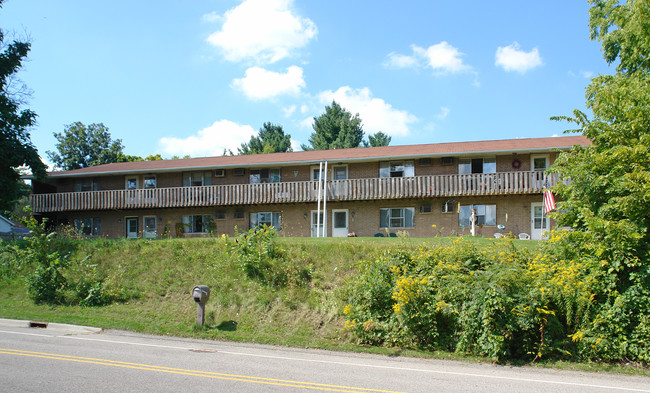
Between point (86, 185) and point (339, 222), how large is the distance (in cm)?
1747

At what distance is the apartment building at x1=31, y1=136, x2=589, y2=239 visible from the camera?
79.3ft

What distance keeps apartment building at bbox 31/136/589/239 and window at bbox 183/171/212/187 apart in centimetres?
7

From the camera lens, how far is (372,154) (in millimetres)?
26906

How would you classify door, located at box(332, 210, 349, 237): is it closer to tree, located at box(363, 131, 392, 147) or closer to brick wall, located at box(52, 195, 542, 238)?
brick wall, located at box(52, 195, 542, 238)

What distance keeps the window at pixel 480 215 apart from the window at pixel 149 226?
18.3 meters

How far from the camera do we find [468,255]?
12047 millimetres

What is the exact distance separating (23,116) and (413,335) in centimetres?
2311

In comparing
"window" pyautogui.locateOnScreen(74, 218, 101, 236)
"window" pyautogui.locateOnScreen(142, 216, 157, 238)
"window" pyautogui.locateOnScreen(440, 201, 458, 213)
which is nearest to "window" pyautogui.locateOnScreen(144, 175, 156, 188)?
"window" pyautogui.locateOnScreen(142, 216, 157, 238)

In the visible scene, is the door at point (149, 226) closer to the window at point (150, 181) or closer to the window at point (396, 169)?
the window at point (150, 181)

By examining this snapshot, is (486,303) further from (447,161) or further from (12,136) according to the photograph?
(12,136)

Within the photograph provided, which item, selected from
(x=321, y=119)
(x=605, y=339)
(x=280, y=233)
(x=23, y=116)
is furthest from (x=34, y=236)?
(x=321, y=119)

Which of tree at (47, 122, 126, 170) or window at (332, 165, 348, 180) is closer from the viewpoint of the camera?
window at (332, 165, 348, 180)

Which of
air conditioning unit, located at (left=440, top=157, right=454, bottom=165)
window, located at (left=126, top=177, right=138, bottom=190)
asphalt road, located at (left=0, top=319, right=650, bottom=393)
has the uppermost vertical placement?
air conditioning unit, located at (left=440, top=157, right=454, bottom=165)

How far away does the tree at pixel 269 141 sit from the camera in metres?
57.5
